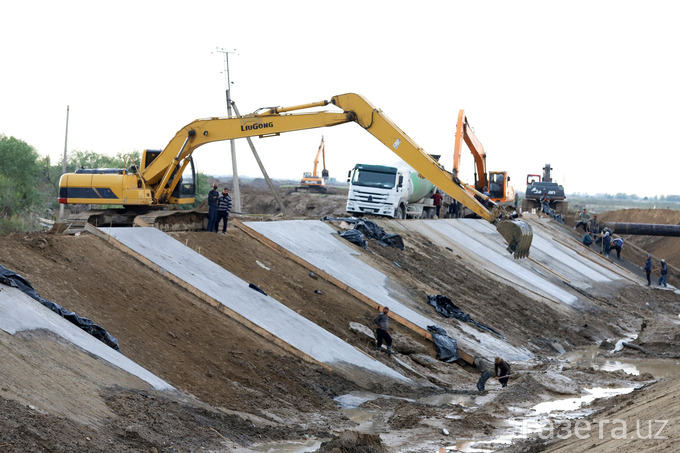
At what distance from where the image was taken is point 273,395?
44.9ft

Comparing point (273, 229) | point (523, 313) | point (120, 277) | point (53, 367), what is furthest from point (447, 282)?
point (53, 367)

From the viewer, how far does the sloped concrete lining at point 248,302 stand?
1623 cm

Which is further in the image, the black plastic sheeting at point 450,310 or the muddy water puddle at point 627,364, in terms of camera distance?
the black plastic sheeting at point 450,310

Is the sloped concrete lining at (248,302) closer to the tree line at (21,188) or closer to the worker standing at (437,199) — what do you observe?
the tree line at (21,188)

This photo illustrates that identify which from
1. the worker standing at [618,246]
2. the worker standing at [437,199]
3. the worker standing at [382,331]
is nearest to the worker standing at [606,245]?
the worker standing at [618,246]

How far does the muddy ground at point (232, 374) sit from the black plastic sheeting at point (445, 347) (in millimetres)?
212

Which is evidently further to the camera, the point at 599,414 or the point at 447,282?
the point at 447,282

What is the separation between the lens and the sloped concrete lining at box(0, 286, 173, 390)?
1155 centimetres

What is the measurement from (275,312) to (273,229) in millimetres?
7135

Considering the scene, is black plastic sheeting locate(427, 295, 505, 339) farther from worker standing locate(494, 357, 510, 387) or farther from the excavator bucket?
worker standing locate(494, 357, 510, 387)

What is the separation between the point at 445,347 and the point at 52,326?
10163mm

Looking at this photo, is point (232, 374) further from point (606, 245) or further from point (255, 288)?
point (606, 245)

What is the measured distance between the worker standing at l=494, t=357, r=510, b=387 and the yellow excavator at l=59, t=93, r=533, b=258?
10.5ft

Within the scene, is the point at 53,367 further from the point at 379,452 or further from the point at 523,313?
the point at 523,313
